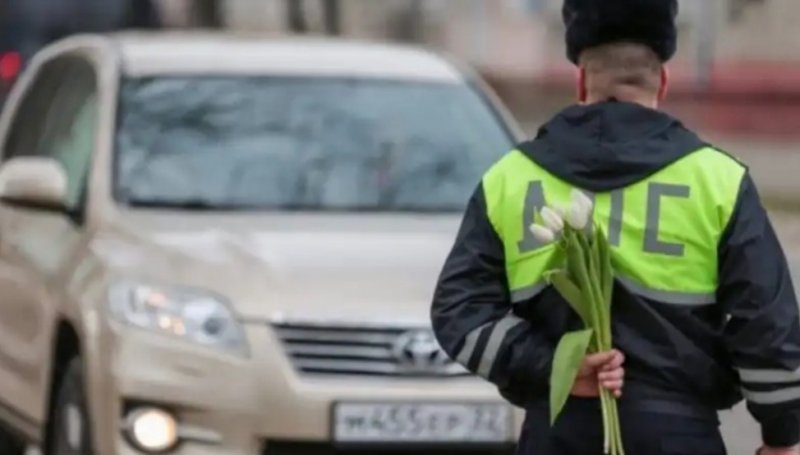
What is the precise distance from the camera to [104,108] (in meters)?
8.38

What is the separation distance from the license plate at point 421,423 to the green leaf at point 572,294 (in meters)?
2.98

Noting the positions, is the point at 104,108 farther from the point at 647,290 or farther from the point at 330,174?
the point at 647,290

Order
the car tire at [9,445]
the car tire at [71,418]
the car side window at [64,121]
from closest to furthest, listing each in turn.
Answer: the car tire at [71,418]
the car side window at [64,121]
the car tire at [9,445]

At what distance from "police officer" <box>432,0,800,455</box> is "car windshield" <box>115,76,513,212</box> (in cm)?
396

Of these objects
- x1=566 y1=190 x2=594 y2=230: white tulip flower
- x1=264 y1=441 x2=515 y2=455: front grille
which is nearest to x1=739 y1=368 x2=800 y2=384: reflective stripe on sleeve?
x1=566 y1=190 x2=594 y2=230: white tulip flower

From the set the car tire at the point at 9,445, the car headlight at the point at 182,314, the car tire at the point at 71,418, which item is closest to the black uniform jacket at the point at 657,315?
the car headlight at the point at 182,314

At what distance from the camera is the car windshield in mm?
8188

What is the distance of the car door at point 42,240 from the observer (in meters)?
8.08

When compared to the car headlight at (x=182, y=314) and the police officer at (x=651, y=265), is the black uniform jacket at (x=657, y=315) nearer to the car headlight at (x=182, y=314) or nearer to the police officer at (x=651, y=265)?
the police officer at (x=651, y=265)

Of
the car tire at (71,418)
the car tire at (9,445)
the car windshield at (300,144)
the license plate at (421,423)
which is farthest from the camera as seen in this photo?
the car tire at (9,445)

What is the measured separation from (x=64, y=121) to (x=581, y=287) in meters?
5.13

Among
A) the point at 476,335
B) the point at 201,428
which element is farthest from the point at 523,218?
the point at 201,428

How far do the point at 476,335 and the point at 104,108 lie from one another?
431 cm

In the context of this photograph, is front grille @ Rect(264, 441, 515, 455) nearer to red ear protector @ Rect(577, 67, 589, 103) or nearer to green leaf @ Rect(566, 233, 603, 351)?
red ear protector @ Rect(577, 67, 589, 103)
